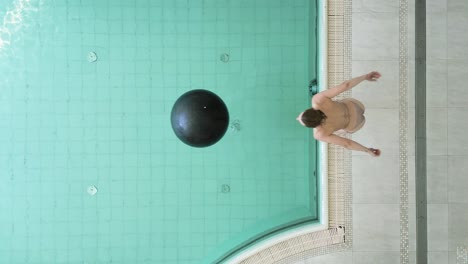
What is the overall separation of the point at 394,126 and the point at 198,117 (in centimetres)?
217

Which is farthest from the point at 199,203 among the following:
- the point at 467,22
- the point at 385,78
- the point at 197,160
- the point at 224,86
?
the point at 467,22

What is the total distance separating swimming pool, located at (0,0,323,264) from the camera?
4.38 meters

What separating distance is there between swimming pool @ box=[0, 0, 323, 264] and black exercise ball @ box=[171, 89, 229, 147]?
1337 millimetres

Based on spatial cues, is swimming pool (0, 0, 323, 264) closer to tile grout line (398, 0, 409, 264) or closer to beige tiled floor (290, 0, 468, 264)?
beige tiled floor (290, 0, 468, 264)

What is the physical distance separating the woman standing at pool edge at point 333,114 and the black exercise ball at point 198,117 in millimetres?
654

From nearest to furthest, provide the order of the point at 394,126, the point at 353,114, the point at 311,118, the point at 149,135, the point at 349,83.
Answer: the point at 311,118 → the point at 349,83 → the point at 353,114 → the point at 394,126 → the point at 149,135

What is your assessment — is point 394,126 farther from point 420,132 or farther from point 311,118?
point 311,118

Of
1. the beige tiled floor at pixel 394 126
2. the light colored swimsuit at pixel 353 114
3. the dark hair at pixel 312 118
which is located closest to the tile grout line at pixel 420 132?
the beige tiled floor at pixel 394 126

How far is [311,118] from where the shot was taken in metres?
2.91

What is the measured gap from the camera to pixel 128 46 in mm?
4402

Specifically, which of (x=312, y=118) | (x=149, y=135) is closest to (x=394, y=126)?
(x=312, y=118)

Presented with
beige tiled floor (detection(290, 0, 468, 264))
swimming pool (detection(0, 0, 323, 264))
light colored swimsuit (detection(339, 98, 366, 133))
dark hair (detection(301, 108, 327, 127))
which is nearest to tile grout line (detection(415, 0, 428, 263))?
beige tiled floor (detection(290, 0, 468, 264))

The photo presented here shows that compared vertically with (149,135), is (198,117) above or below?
above

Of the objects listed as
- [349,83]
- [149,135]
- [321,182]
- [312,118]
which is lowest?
[321,182]
